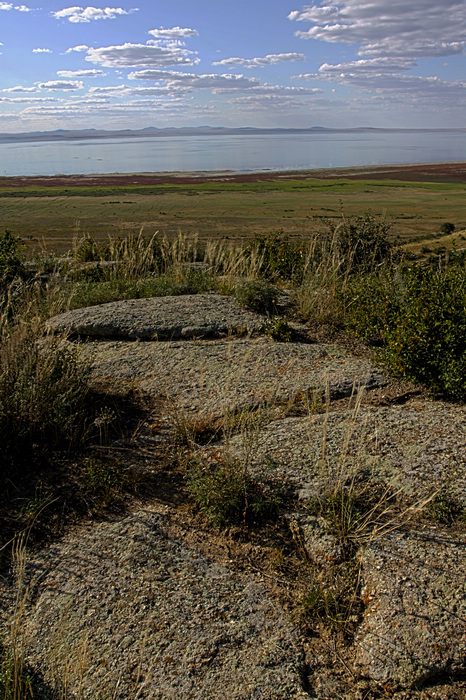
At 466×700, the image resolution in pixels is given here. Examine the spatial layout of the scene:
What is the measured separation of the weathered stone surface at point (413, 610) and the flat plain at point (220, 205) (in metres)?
14.8

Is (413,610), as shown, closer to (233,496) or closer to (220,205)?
(233,496)

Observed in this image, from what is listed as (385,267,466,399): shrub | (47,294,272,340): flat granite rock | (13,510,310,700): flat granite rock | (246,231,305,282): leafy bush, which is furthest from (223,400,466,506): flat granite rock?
(246,231,305,282): leafy bush

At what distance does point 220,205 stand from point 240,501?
41698 millimetres

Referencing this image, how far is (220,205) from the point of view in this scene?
43.2 m

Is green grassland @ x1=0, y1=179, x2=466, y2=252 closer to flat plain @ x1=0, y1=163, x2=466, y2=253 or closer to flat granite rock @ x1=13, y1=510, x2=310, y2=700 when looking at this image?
flat plain @ x1=0, y1=163, x2=466, y2=253

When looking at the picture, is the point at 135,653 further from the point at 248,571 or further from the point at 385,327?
the point at 385,327

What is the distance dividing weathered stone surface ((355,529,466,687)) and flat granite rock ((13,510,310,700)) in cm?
42

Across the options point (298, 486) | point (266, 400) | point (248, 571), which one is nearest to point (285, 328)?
point (266, 400)

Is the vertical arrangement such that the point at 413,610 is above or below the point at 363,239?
below

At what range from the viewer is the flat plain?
2926 cm

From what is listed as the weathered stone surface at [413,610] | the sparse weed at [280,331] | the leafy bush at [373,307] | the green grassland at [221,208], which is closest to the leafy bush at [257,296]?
the sparse weed at [280,331]

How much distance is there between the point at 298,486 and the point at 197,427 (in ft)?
3.75

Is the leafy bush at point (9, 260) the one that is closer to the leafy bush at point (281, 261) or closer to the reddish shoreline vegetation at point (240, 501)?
the reddish shoreline vegetation at point (240, 501)

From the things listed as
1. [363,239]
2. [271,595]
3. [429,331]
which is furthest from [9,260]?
[271,595]
